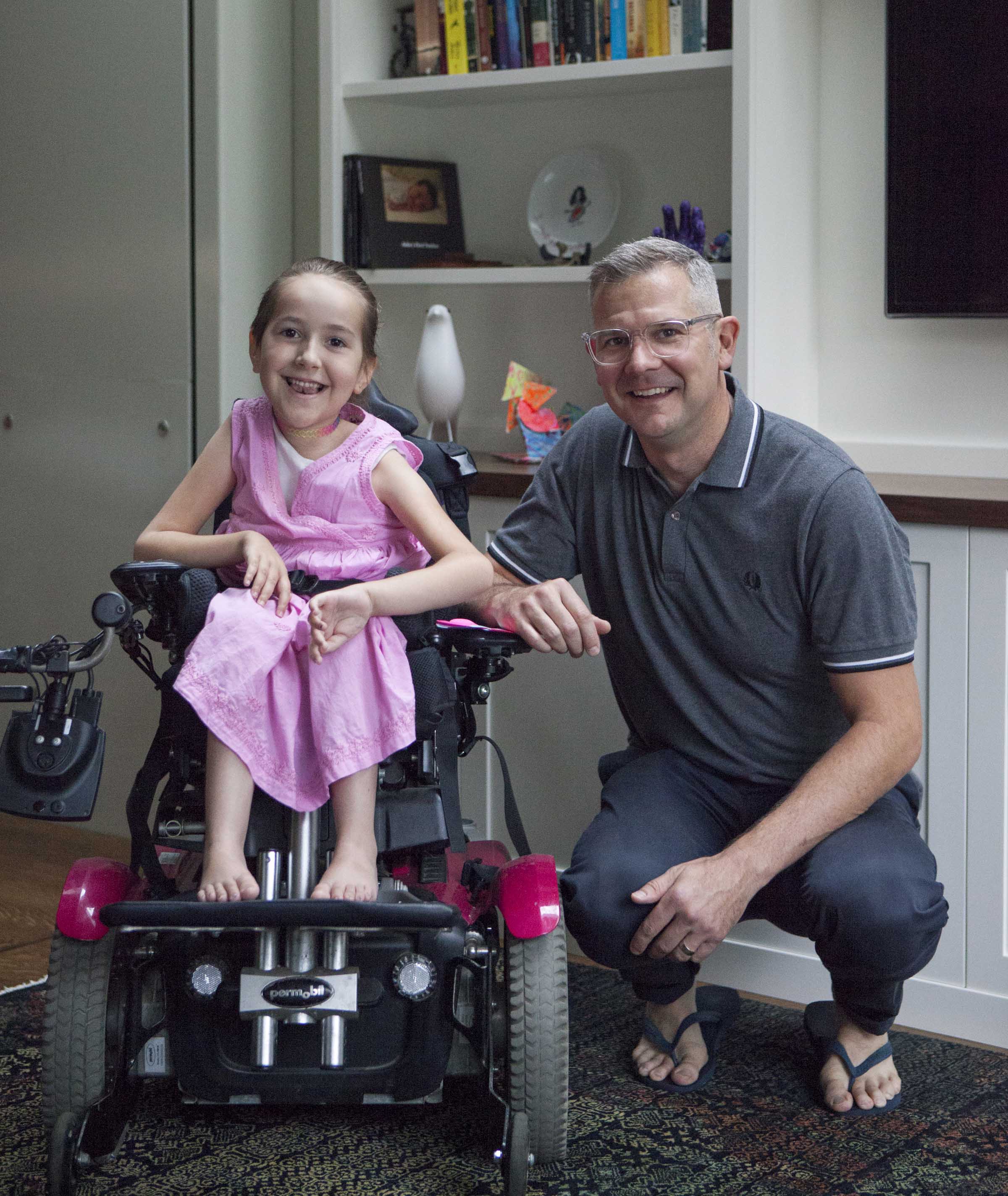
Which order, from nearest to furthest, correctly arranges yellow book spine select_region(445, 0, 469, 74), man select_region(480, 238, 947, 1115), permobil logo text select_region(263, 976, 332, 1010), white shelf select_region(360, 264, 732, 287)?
1. permobil logo text select_region(263, 976, 332, 1010)
2. man select_region(480, 238, 947, 1115)
3. white shelf select_region(360, 264, 732, 287)
4. yellow book spine select_region(445, 0, 469, 74)

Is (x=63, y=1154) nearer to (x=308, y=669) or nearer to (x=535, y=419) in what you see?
(x=308, y=669)

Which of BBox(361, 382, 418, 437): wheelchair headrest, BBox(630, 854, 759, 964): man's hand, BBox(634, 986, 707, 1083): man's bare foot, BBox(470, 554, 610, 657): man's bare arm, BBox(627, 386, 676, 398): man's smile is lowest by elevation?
BBox(634, 986, 707, 1083): man's bare foot

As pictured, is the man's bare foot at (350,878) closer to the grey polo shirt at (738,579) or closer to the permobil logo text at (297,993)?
the permobil logo text at (297,993)

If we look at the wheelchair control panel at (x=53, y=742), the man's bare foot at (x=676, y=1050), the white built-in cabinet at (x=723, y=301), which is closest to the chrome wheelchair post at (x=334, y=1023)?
the wheelchair control panel at (x=53, y=742)

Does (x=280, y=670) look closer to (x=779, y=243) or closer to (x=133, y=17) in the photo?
(x=779, y=243)

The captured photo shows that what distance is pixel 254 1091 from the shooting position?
5.36ft

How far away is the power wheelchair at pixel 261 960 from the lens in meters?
1.57

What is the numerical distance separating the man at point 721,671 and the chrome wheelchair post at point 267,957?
1.42 ft

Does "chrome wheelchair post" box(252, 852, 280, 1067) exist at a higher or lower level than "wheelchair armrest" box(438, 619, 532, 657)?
lower

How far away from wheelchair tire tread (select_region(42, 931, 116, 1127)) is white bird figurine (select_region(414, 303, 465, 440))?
4.55ft

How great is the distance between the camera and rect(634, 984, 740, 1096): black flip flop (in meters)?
1.96

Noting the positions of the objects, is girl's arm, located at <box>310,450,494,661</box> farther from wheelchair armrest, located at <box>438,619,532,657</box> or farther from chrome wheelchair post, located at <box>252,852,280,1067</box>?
chrome wheelchair post, located at <box>252,852,280,1067</box>

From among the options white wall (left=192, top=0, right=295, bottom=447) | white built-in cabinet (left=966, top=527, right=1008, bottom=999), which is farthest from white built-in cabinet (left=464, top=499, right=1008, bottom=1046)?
white wall (left=192, top=0, right=295, bottom=447)

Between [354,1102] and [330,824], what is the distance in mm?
333
